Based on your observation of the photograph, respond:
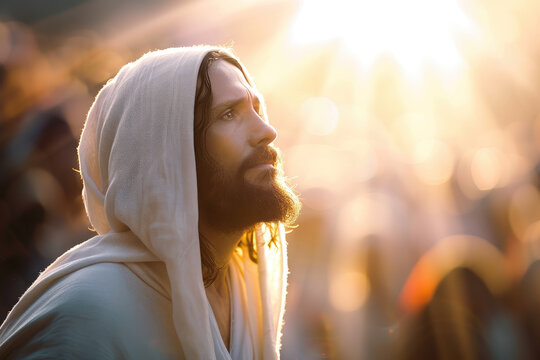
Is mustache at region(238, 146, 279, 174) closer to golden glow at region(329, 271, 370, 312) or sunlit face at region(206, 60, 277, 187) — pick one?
sunlit face at region(206, 60, 277, 187)

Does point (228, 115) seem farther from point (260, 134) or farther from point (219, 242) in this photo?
point (219, 242)

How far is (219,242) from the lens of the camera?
7.65 ft

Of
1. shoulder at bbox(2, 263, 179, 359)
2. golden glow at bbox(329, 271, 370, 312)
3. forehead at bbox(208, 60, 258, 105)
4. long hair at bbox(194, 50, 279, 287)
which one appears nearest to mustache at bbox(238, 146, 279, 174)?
long hair at bbox(194, 50, 279, 287)

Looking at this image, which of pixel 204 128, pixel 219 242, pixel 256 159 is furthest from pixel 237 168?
pixel 219 242

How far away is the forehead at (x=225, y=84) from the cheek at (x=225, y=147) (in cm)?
15

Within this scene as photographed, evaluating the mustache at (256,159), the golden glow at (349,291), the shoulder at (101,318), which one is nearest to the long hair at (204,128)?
the mustache at (256,159)

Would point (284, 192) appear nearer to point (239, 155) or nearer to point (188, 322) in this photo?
point (239, 155)

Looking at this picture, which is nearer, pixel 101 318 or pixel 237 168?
pixel 101 318

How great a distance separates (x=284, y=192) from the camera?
238cm

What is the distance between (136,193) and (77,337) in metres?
0.57

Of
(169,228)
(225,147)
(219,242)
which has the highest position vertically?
(225,147)

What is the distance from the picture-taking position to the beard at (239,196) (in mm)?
2244

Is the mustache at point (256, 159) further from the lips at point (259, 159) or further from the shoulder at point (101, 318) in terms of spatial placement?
the shoulder at point (101, 318)

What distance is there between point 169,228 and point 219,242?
1.49ft
